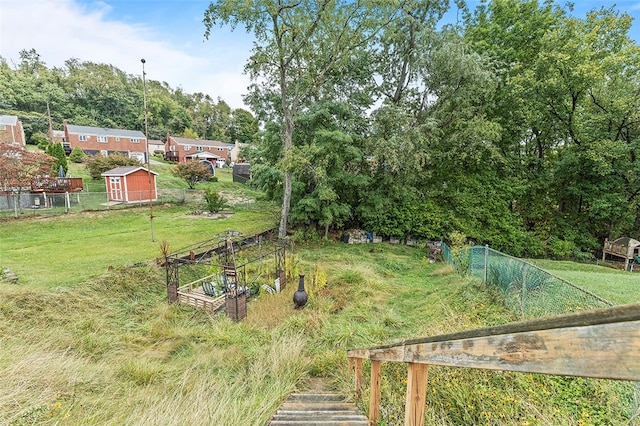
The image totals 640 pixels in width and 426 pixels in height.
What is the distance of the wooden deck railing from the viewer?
1.94 ft

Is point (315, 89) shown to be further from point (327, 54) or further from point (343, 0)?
point (343, 0)

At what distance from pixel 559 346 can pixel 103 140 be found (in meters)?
44.0

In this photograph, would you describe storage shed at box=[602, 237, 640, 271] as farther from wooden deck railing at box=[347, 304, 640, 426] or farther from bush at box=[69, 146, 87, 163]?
bush at box=[69, 146, 87, 163]

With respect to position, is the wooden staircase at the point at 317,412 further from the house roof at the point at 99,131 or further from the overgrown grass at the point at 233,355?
the house roof at the point at 99,131

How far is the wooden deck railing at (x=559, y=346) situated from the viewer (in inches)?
23.3

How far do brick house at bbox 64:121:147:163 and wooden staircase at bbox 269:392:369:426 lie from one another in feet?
121

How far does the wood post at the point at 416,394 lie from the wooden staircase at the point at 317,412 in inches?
52.7

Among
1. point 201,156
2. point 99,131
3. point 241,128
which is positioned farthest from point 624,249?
point 241,128

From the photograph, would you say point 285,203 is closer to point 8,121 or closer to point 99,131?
point 99,131

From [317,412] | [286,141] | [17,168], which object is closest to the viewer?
[317,412]

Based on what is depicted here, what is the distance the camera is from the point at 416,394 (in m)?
1.75

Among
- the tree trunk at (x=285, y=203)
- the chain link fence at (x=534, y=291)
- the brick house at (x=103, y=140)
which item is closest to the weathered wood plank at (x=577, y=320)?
the chain link fence at (x=534, y=291)

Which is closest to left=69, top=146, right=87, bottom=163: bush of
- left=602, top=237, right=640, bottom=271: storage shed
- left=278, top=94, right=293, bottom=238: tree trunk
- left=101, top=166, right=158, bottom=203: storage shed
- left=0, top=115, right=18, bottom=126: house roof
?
left=0, top=115, right=18, bottom=126: house roof

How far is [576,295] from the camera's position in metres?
4.24
